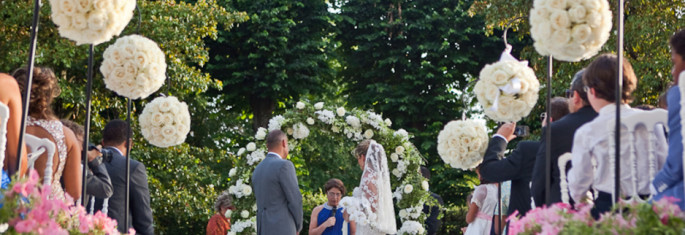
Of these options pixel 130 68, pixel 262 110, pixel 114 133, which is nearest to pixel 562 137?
pixel 130 68

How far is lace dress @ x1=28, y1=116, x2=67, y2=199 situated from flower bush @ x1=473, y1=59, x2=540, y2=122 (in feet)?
7.55

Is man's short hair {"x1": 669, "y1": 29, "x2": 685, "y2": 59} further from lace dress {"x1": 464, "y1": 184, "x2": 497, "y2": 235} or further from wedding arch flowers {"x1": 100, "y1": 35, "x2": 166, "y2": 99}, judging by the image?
lace dress {"x1": 464, "y1": 184, "x2": 497, "y2": 235}

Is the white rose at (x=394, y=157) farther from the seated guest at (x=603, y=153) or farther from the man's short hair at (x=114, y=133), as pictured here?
the seated guest at (x=603, y=153)

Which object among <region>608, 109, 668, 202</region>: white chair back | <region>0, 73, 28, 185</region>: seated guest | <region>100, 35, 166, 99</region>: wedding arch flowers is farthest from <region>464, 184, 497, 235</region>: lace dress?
<region>0, 73, 28, 185</region>: seated guest

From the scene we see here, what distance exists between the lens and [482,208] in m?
7.91

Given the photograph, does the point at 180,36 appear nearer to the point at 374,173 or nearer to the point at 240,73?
the point at 240,73

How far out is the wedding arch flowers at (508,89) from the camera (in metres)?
4.80

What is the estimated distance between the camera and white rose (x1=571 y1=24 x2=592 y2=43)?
3992mm

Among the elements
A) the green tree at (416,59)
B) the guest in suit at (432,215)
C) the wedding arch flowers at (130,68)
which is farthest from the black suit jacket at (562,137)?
the green tree at (416,59)

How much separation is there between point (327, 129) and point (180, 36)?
7581mm

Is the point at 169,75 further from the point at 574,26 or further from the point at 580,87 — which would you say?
the point at 574,26

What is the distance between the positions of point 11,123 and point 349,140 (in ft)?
23.0

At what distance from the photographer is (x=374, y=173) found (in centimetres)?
853

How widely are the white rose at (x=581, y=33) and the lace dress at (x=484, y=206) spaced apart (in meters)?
3.88
